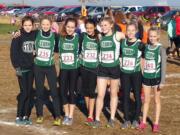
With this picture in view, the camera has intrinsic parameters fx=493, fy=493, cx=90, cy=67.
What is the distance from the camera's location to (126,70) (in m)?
8.37

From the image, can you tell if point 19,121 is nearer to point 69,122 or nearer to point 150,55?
point 69,122

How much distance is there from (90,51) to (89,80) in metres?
0.52

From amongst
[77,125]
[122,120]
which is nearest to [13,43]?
[77,125]

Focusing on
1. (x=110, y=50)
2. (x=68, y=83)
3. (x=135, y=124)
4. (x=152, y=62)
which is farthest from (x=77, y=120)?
(x=152, y=62)

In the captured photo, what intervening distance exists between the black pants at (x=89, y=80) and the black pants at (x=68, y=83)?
0.14m

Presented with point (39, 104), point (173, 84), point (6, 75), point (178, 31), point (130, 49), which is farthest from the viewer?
point (178, 31)

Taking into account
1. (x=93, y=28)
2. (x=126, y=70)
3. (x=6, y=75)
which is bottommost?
(x=6, y=75)

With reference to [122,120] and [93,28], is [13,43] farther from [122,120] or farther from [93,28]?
[122,120]

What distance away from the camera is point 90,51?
8523 millimetres

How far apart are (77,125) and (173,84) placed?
4.96 m

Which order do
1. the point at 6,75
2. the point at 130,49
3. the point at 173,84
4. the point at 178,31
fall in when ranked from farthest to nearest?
the point at 178,31, the point at 6,75, the point at 173,84, the point at 130,49

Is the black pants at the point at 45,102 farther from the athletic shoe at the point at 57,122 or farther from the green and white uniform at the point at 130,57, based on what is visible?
the green and white uniform at the point at 130,57

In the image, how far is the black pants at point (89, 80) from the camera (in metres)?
8.59

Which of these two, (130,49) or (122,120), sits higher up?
(130,49)
